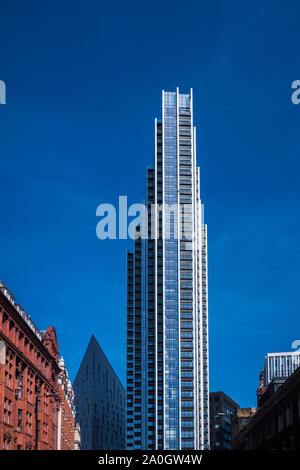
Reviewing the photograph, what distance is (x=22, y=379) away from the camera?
81250 millimetres

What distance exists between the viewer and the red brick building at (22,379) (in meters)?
70.1

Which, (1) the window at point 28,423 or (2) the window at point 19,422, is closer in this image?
(2) the window at point 19,422

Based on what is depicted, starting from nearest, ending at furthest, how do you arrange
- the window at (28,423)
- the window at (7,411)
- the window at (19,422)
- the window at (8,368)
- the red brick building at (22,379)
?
1. the red brick building at (22,379)
2. the window at (7,411)
3. the window at (8,368)
4. the window at (19,422)
5. the window at (28,423)

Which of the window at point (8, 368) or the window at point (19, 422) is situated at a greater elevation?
the window at point (8, 368)

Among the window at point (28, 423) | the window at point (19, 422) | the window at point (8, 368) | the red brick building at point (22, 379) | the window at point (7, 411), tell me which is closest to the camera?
the red brick building at point (22, 379)

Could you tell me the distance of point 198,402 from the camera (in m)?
199

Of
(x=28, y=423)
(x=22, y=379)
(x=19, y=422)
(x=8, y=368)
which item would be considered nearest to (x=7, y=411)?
(x=8, y=368)

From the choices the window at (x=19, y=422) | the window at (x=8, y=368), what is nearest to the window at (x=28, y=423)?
the window at (x=19, y=422)

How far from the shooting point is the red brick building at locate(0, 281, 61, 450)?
70062 mm

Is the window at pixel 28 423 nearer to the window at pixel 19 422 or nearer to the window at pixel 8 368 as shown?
the window at pixel 19 422

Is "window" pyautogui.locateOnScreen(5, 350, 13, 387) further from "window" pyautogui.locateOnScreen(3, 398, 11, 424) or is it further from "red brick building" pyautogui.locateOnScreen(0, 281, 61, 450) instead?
"window" pyautogui.locateOnScreen(3, 398, 11, 424)

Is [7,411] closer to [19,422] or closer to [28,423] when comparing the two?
[19,422]
